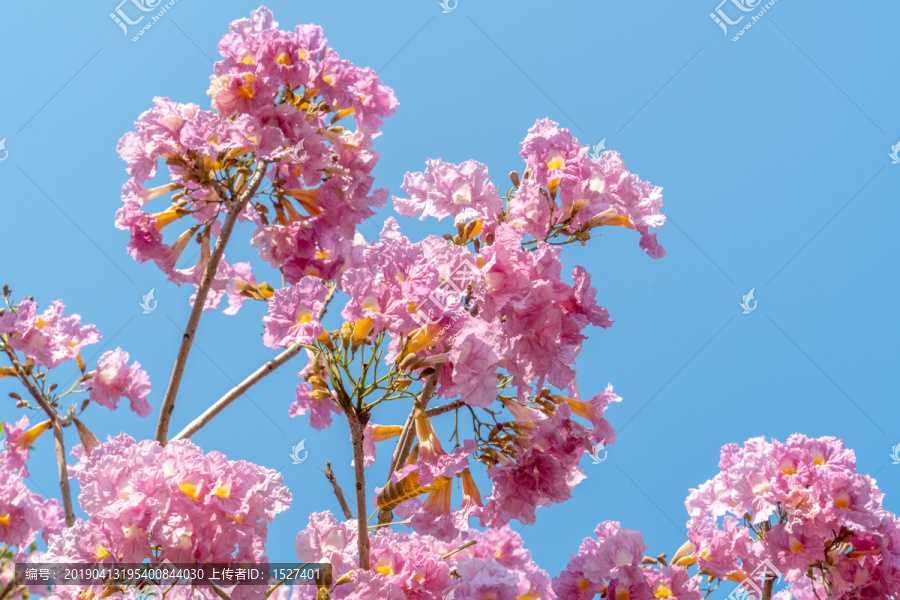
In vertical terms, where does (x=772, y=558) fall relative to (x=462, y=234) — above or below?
below

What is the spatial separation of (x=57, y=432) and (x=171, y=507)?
6.45ft

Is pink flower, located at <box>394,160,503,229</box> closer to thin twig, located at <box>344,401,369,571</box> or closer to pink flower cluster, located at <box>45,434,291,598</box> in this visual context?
thin twig, located at <box>344,401,369,571</box>

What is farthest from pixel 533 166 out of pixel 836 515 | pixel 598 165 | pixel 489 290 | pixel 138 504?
pixel 836 515

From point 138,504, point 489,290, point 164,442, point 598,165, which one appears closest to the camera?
point 138,504

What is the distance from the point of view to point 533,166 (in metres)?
3.03

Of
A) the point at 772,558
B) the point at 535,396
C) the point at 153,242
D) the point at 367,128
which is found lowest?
the point at 772,558

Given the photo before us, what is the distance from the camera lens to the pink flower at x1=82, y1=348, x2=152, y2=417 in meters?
4.42

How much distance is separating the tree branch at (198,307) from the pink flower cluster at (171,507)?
2.51ft

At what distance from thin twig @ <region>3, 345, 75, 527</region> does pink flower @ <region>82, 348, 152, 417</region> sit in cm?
35

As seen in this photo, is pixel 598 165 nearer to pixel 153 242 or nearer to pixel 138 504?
pixel 138 504

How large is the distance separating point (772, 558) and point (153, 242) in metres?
3.98

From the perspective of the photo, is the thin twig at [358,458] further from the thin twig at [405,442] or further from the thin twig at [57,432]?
the thin twig at [57,432]

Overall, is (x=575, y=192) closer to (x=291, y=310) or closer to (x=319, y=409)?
(x=291, y=310)

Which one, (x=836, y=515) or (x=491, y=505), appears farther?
(x=836, y=515)
